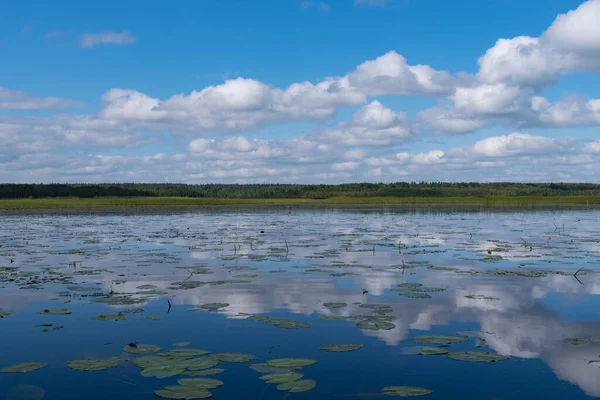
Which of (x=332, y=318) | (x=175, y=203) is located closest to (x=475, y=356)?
(x=332, y=318)

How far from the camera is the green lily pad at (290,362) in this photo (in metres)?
8.05

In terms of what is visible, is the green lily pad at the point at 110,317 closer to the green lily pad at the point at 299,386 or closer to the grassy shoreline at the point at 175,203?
the green lily pad at the point at 299,386

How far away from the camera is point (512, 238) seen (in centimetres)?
3016

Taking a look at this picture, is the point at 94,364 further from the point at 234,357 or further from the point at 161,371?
the point at 234,357

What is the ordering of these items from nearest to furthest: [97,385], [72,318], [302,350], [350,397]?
[350,397], [97,385], [302,350], [72,318]

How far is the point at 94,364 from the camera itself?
326 inches

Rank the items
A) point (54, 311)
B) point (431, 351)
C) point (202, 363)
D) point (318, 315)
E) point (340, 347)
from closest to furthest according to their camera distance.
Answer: point (202, 363) → point (431, 351) → point (340, 347) → point (318, 315) → point (54, 311)

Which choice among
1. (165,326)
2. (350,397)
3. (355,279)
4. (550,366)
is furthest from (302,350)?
(355,279)

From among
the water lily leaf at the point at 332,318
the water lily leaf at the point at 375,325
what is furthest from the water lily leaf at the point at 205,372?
the water lily leaf at the point at 332,318

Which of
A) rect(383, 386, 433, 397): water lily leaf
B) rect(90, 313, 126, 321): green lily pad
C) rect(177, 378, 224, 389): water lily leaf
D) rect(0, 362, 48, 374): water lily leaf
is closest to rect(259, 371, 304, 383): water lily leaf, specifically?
rect(177, 378, 224, 389): water lily leaf

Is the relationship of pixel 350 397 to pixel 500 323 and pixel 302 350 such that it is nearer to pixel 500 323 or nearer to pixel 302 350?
pixel 302 350

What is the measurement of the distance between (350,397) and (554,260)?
1603cm

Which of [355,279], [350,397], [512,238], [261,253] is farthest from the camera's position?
[512,238]

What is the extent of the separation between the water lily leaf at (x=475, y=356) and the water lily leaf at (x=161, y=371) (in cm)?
420
